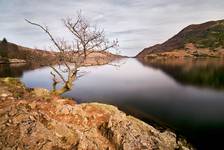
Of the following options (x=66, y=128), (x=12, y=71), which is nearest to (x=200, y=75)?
(x=66, y=128)

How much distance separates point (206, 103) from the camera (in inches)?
1389

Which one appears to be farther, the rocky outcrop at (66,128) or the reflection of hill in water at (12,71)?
the reflection of hill in water at (12,71)

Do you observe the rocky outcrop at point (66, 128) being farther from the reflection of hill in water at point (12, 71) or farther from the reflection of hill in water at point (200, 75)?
the reflection of hill in water at point (12, 71)

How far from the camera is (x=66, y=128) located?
15.1 meters

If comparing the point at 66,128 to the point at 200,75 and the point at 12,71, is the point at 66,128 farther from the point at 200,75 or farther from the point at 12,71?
the point at 12,71

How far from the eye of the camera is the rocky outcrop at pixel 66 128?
13289mm

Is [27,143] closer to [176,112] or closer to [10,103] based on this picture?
[10,103]

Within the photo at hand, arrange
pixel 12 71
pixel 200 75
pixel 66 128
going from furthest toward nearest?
pixel 12 71 → pixel 200 75 → pixel 66 128

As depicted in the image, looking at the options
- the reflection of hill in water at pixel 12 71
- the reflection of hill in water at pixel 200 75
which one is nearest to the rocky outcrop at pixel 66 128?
the reflection of hill in water at pixel 200 75

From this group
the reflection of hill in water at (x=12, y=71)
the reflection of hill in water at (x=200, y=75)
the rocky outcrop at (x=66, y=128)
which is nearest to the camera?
the rocky outcrop at (x=66, y=128)

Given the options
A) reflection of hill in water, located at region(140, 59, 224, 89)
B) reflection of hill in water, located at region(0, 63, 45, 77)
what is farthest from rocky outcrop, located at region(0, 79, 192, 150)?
reflection of hill in water, located at region(0, 63, 45, 77)

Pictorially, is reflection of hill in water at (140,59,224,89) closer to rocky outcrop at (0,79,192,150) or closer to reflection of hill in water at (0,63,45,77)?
rocky outcrop at (0,79,192,150)

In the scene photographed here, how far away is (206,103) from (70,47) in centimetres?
2681

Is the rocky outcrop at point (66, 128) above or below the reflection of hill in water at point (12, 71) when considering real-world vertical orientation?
above
